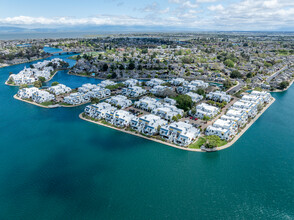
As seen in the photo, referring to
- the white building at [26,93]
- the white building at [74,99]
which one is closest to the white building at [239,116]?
the white building at [74,99]

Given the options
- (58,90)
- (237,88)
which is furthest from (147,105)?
(237,88)

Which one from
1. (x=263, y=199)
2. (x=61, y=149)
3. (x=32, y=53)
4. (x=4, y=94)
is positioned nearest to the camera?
(x=263, y=199)

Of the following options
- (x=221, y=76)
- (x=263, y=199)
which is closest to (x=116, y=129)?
(x=263, y=199)

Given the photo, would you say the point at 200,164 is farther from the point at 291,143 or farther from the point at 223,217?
the point at 291,143

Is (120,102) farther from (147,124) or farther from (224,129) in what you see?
(224,129)

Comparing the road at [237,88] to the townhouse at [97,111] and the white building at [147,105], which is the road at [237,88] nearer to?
the white building at [147,105]

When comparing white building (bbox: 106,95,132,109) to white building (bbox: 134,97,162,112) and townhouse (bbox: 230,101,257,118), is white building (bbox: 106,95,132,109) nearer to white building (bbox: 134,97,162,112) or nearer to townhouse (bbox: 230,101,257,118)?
white building (bbox: 134,97,162,112)

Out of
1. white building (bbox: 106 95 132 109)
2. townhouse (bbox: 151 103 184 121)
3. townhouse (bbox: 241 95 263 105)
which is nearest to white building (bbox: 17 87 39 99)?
white building (bbox: 106 95 132 109)
